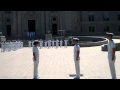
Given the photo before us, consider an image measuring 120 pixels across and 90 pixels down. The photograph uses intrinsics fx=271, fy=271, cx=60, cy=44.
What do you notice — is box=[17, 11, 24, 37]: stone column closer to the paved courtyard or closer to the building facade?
the building facade

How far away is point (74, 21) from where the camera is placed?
72.4m

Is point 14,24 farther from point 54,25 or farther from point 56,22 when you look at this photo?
point 56,22

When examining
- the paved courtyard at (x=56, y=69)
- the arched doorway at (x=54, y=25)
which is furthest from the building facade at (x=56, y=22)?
the paved courtyard at (x=56, y=69)

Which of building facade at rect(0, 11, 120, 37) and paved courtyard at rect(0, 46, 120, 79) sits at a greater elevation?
building facade at rect(0, 11, 120, 37)

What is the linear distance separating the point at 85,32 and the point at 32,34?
53.7 ft

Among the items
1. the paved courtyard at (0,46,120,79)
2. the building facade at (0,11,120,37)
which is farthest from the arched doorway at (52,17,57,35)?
the paved courtyard at (0,46,120,79)

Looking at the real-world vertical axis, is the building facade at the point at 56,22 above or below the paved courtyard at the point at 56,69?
above

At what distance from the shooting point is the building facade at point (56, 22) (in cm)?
7212

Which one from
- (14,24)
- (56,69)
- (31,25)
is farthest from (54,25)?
(56,69)

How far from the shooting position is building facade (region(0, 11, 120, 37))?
72.1m

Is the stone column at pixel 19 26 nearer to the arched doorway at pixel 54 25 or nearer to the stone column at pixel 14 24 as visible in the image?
the stone column at pixel 14 24
